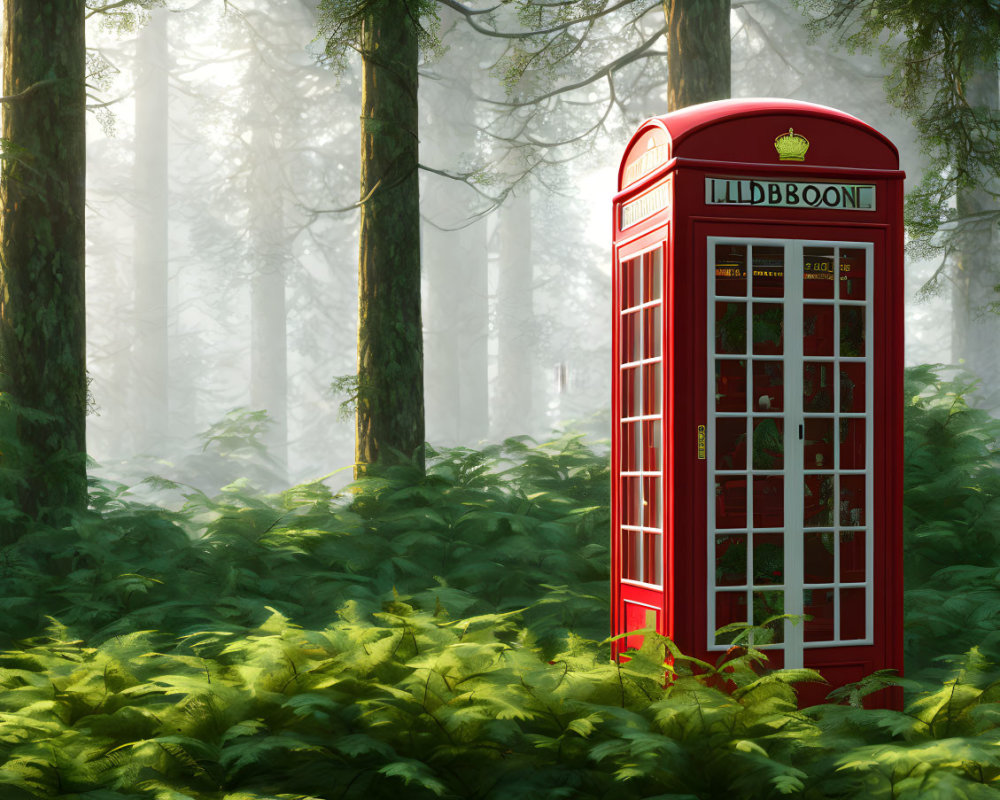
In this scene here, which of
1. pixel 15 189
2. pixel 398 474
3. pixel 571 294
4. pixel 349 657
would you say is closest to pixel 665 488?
pixel 349 657

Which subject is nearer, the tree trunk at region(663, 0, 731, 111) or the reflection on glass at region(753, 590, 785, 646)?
the reflection on glass at region(753, 590, 785, 646)

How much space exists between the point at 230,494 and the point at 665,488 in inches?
163

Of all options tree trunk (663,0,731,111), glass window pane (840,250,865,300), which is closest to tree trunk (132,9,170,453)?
tree trunk (663,0,731,111)

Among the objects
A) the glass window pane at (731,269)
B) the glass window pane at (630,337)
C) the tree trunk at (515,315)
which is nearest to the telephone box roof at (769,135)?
the glass window pane at (731,269)

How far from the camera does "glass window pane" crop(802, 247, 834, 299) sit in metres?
4.58

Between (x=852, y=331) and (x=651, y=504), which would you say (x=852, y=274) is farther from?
(x=651, y=504)

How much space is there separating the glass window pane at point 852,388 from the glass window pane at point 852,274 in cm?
34

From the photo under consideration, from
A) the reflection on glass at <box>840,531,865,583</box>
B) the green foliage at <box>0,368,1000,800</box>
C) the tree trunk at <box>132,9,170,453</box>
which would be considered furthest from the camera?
the tree trunk at <box>132,9,170,453</box>

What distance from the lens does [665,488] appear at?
4520 millimetres

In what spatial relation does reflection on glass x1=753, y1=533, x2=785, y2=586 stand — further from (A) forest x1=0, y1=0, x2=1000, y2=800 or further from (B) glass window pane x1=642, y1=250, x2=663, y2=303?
(B) glass window pane x1=642, y1=250, x2=663, y2=303

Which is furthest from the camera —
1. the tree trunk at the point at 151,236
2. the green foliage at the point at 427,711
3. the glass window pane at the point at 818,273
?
the tree trunk at the point at 151,236

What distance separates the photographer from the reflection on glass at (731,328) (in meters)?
4.56

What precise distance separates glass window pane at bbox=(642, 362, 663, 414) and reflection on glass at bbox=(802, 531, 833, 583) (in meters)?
0.96

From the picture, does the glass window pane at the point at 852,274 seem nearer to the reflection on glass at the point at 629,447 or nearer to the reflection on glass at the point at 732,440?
the reflection on glass at the point at 732,440
